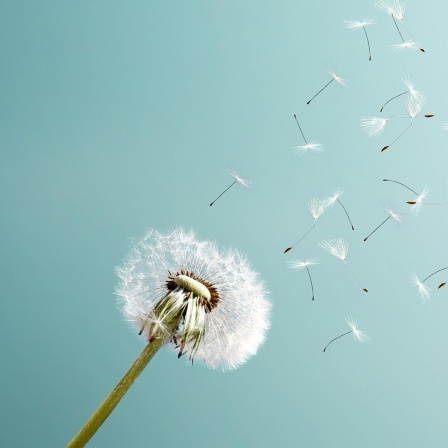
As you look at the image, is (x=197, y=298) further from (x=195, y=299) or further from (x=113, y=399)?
(x=113, y=399)

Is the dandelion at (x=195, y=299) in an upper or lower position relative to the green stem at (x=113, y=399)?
A: upper

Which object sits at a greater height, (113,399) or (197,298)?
(197,298)

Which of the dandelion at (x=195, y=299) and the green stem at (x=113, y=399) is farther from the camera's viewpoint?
the dandelion at (x=195, y=299)

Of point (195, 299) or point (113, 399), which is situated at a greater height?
point (195, 299)

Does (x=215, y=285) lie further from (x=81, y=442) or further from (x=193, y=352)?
(x=81, y=442)

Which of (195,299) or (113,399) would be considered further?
(195,299)

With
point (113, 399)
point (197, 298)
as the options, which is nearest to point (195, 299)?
point (197, 298)
